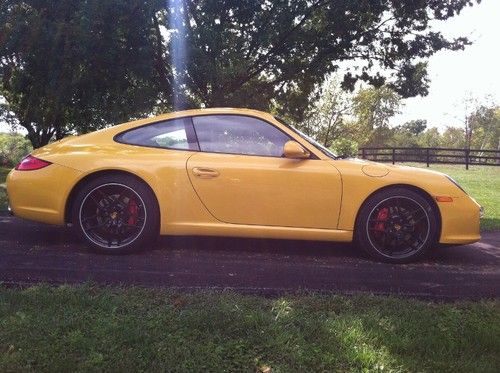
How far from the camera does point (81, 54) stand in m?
9.90

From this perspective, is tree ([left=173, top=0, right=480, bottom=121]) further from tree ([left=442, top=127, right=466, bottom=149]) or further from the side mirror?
tree ([left=442, top=127, right=466, bottom=149])

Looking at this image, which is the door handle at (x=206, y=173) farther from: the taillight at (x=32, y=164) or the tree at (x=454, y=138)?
the tree at (x=454, y=138)

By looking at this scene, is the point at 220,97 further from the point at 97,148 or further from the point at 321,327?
the point at 321,327

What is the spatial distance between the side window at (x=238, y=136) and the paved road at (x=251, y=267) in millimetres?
942

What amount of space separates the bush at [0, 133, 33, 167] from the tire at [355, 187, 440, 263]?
76.2ft

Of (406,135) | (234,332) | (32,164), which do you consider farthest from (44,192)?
(406,135)

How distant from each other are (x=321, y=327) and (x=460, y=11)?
520 inches

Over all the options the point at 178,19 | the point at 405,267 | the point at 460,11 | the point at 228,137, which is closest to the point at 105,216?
the point at 228,137

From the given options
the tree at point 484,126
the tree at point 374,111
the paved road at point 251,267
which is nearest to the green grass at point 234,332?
the paved road at point 251,267

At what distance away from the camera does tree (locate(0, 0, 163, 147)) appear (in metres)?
9.58

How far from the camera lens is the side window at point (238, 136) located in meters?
4.34

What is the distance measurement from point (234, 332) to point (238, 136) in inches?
88.5

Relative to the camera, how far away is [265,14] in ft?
39.2

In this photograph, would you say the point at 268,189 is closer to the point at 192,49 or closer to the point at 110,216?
the point at 110,216
